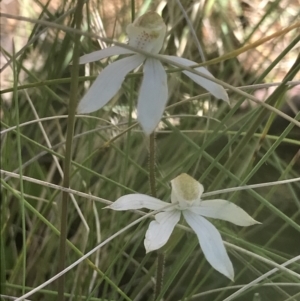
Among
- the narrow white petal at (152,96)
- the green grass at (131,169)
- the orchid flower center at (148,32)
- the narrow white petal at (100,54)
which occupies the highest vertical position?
the orchid flower center at (148,32)

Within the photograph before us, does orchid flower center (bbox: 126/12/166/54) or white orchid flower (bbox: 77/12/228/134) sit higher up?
orchid flower center (bbox: 126/12/166/54)

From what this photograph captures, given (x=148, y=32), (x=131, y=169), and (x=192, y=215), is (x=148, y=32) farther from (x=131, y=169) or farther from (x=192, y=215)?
(x=131, y=169)

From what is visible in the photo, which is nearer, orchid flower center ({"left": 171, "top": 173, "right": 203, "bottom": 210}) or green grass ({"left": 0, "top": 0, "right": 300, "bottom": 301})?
orchid flower center ({"left": 171, "top": 173, "right": 203, "bottom": 210})

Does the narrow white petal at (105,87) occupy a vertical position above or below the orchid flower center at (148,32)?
below

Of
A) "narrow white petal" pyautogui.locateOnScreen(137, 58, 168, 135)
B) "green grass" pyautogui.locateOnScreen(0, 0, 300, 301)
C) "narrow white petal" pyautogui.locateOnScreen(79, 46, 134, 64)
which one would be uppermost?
"narrow white petal" pyautogui.locateOnScreen(79, 46, 134, 64)

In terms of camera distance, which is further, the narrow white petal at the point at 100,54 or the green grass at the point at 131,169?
the green grass at the point at 131,169
